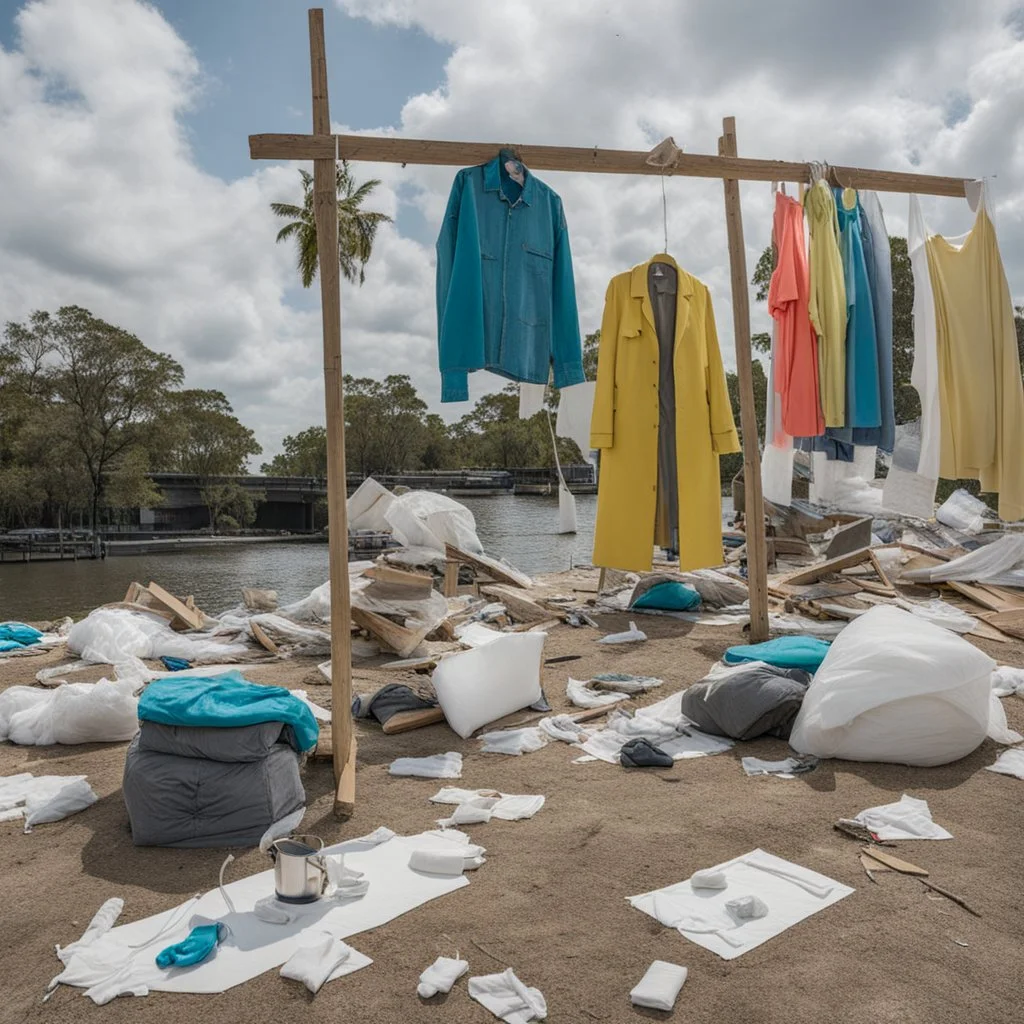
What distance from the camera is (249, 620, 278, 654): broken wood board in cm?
642

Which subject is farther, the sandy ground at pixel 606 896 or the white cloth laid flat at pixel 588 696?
the white cloth laid flat at pixel 588 696

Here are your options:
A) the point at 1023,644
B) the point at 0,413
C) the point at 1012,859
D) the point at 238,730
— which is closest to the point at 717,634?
the point at 1023,644

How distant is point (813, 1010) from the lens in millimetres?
1892

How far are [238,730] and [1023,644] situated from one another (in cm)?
532

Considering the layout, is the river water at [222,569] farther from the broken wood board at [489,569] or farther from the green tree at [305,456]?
the green tree at [305,456]

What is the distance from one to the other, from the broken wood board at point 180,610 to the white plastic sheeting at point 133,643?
0.46 m

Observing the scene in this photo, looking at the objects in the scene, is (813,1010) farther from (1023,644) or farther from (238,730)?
(1023,644)

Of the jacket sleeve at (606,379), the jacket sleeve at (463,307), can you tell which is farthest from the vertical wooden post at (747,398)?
the jacket sleeve at (463,307)

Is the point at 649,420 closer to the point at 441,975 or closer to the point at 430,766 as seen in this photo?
the point at 430,766

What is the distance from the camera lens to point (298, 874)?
2.45 metres

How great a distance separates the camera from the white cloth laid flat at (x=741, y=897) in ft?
7.26

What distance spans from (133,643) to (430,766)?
3.74 meters

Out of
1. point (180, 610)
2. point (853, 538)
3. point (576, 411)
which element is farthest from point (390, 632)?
point (853, 538)

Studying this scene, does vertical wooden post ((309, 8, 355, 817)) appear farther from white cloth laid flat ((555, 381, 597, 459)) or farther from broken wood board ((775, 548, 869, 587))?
broken wood board ((775, 548, 869, 587))
